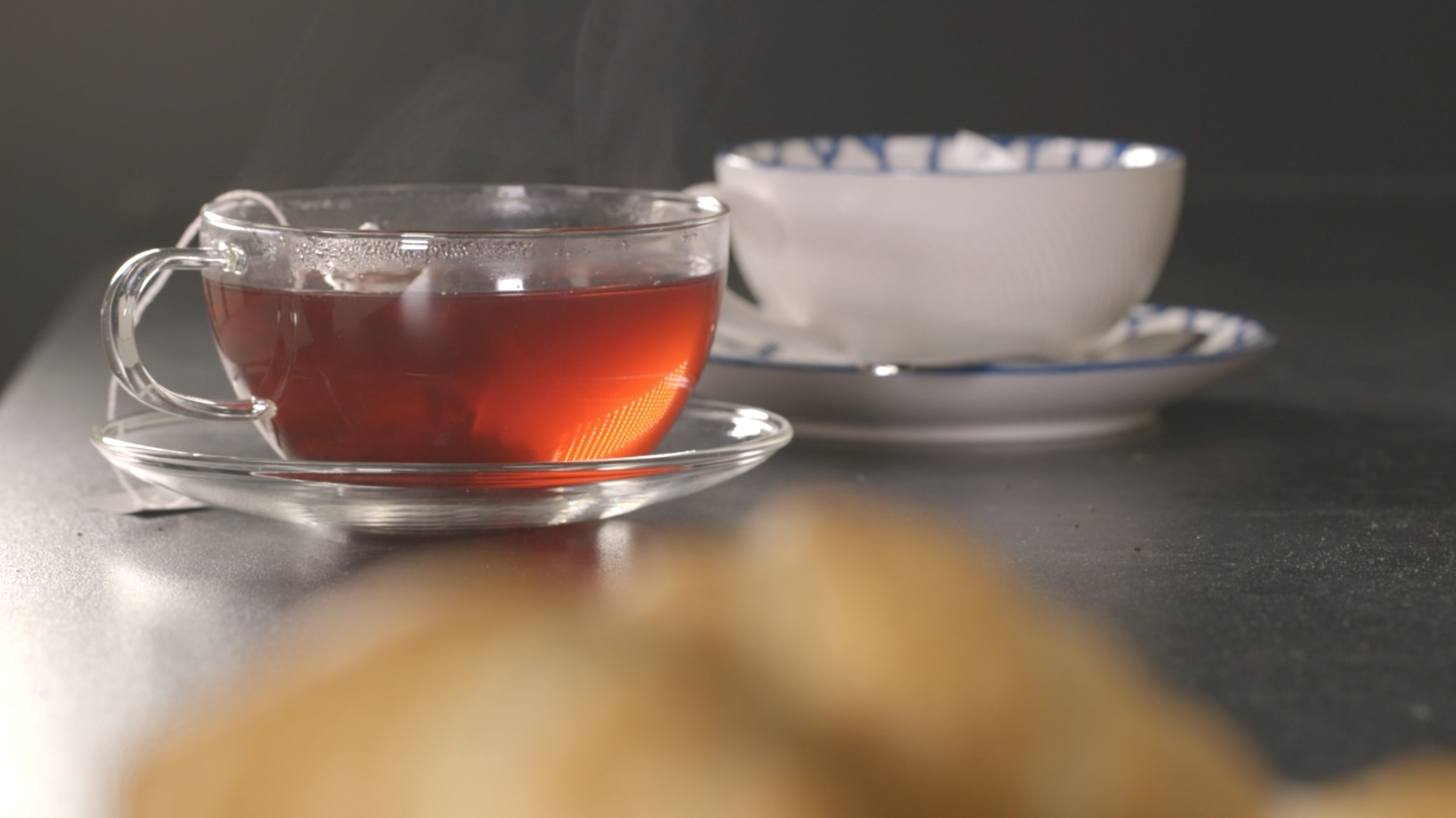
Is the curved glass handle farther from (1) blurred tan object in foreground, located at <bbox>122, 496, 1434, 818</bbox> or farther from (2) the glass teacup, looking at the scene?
(1) blurred tan object in foreground, located at <bbox>122, 496, 1434, 818</bbox>

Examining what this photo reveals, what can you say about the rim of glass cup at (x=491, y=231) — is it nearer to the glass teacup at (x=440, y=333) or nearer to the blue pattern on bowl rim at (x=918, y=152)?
the glass teacup at (x=440, y=333)

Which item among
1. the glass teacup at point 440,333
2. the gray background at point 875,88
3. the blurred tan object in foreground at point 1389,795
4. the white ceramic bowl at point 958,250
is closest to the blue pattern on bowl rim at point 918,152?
the white ceramic bowl at point 958,250

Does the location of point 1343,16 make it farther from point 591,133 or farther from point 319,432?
point 319,432

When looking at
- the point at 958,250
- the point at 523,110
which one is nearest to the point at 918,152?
the point at 958,250

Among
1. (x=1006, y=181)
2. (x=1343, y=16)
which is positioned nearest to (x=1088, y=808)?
(x=1006, y=181)

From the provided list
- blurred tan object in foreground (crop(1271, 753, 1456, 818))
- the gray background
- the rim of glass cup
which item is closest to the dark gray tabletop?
blurred tan object in foreground (crop(1271, 753, 1456, 818))


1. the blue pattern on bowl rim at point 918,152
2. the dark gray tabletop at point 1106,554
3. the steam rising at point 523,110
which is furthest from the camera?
the blue pattern on bowl rim at point 918,152
